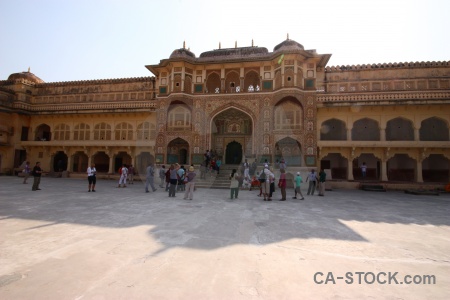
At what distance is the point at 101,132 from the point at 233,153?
12.8m

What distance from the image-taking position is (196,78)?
19.2 metres

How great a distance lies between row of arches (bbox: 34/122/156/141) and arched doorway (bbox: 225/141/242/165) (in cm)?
683

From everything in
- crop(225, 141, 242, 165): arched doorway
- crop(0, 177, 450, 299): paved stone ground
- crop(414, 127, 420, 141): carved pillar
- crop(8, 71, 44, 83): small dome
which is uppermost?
crop(8, 71, 44, 83): small dome

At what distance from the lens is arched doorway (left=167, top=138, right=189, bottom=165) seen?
18.9 m

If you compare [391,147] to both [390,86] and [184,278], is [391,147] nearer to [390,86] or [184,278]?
[390,86]

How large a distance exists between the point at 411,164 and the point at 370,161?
9.28 feet

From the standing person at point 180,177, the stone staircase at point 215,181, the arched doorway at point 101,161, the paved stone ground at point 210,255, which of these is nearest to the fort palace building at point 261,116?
the arched doorway at point 101,161

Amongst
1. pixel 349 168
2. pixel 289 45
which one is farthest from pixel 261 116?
pixel 349 168

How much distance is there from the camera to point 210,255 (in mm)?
3658

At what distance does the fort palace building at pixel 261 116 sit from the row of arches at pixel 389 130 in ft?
0.26

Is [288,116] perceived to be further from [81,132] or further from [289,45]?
[81,132]

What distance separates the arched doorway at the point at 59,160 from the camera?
2327 centimetres

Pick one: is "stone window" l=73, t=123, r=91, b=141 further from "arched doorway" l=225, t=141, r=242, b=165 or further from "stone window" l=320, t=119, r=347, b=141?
"stone window" l=320, t=119, r=347, b=141

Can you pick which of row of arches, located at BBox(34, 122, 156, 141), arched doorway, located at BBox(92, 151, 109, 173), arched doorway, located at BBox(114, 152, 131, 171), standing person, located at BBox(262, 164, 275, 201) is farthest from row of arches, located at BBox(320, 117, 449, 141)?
arched doorway, located at BBox(92, 151, 109, 173)
